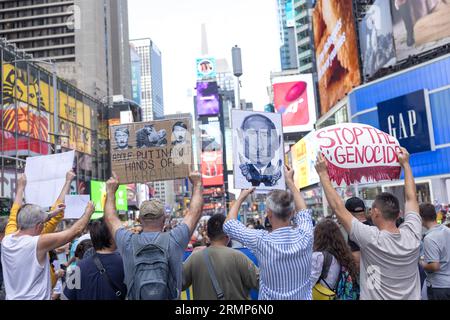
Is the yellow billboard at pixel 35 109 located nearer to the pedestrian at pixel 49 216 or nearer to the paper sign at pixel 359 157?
the pedestrian at pixel 49 216

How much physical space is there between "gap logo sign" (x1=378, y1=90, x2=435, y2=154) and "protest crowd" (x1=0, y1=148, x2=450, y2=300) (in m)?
30.1

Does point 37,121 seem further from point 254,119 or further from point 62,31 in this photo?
point 62,31

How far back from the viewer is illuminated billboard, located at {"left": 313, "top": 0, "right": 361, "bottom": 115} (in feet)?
136

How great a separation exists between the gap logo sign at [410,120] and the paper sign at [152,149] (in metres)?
27.6

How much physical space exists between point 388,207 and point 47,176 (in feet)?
15.8

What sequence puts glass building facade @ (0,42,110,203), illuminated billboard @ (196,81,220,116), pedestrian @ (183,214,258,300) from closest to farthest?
pedestrian @ (183,214,258,300) < glass building facade @ (0,42,110,203) < illuminated billboard @ (196,81,220,116)

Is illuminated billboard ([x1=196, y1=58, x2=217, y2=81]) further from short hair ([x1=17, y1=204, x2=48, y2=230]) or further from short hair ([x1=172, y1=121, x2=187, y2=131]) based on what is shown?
short hair ([x1=17, y1=204, x2=48, y2=230])

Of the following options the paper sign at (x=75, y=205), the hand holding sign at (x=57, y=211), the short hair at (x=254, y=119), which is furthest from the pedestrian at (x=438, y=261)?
the paper sign at (x=75, y=205)

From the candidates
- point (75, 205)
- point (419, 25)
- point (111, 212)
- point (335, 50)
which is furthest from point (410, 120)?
point (111, 212)

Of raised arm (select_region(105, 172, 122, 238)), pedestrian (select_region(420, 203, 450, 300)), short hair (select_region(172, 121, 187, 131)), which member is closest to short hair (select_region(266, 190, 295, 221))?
raised arm (select_region(105, 172, 122, 238))

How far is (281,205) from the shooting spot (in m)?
3.79
